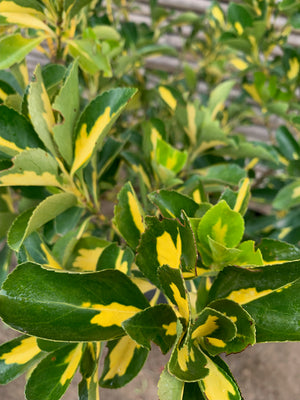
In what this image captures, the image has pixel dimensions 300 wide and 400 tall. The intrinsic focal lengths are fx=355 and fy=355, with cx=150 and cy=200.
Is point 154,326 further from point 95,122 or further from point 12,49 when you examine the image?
point 12,49

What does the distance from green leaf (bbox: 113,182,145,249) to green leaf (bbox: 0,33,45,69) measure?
0.78ft

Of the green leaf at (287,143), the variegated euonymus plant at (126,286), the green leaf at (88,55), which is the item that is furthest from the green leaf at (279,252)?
the green leaf at (287,143)

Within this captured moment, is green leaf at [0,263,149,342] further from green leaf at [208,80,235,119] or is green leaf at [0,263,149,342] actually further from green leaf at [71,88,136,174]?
green leaf at [208,80,235,119]

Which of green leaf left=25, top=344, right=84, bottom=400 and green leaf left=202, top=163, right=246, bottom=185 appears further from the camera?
green leaf left=202, top=163, right=246, bottom=185

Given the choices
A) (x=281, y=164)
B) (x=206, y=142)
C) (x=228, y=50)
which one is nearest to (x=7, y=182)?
(x=206, y=142)

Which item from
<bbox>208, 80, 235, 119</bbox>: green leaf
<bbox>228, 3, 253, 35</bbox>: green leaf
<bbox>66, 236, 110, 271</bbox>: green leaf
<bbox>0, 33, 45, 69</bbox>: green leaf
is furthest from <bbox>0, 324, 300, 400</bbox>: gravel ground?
<bbox>228, 3, 253, 35</bbox>: green leaf

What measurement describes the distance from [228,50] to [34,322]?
1075 millimetres

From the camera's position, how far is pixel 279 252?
40cm

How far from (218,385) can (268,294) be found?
10cm

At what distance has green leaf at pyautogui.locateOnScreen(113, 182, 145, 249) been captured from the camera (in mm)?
421

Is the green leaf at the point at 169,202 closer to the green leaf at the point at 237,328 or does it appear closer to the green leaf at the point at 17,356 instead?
the green leaf at the point at 237,328

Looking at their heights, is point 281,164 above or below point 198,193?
below

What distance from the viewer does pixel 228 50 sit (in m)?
1.14

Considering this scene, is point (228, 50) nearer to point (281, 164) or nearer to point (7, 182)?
point (281, 164)
